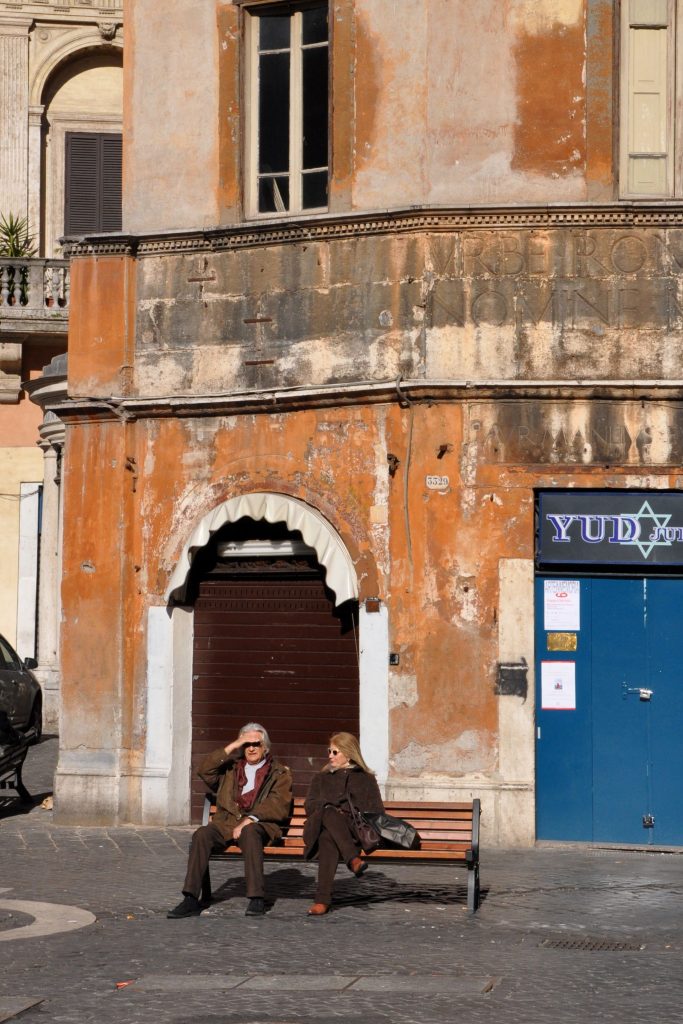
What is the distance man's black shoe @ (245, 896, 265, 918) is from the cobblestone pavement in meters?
0.10

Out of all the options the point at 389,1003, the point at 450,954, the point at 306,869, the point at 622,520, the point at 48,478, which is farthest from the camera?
the point at 48,478

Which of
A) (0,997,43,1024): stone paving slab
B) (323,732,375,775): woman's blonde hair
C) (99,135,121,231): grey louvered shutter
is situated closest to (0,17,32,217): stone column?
(99,135,121,231): grey louvered shutter

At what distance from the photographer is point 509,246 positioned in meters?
15.3

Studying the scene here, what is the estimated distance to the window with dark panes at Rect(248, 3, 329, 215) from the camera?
16203 mm

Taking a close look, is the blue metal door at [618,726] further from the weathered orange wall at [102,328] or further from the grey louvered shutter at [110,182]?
the grey louvered shutter at [110,182]

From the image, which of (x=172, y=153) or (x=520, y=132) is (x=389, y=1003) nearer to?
(x=520, y=132)

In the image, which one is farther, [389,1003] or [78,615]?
[78,615]

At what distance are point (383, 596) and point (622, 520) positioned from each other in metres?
2.19

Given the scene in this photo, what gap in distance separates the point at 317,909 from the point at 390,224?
6.62 metres

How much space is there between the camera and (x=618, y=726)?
14906 mm

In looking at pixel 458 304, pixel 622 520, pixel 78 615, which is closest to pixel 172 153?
pixel 458 304

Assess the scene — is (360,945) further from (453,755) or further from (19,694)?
(19,694)

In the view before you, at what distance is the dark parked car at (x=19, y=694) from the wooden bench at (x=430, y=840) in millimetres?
8192

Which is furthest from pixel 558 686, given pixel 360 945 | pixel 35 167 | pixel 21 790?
pixel 35 167
